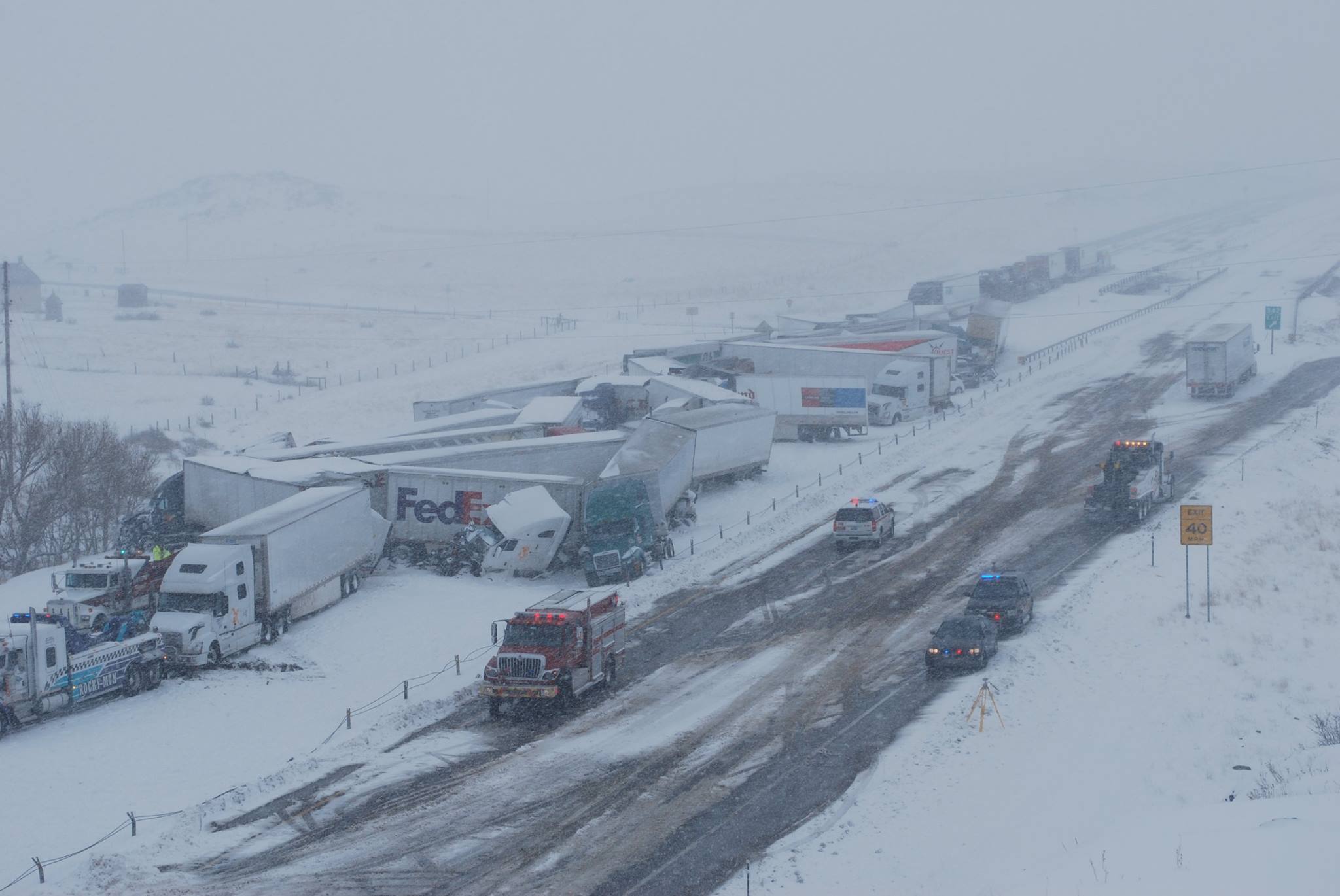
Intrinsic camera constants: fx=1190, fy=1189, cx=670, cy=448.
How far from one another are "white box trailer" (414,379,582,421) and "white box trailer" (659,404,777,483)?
14.2 meters

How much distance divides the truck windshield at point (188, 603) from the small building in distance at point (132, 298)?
9714cm

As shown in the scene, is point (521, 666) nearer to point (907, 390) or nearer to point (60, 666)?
point (60, 666)

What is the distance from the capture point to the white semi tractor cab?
27.2m

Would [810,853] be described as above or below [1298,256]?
below

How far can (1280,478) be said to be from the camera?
1622 inches

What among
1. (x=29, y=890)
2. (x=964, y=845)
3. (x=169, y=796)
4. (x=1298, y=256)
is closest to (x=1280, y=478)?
(x=964, y=845)

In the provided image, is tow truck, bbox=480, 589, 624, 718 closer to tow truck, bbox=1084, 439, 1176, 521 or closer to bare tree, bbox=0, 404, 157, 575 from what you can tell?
tow truck, bbox=1084, 439, 1176, 521

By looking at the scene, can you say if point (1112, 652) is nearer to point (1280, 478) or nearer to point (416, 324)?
point (1280, 478)

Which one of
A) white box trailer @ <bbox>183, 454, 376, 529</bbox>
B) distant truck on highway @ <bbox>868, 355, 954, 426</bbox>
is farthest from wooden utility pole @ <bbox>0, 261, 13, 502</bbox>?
distant truck on highway @ <bbox>868, 355, 954, 426</bbox>

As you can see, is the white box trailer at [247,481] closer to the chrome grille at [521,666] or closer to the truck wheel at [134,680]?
the truck wheel at [134,680]

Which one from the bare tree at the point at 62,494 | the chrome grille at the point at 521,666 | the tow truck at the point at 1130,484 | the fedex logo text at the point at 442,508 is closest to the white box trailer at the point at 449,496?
the fedex logo text at the point at 442,508

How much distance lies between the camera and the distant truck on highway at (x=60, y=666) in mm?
23234

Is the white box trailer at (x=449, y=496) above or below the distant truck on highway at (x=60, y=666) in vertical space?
above

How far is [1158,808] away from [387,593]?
21.6m
